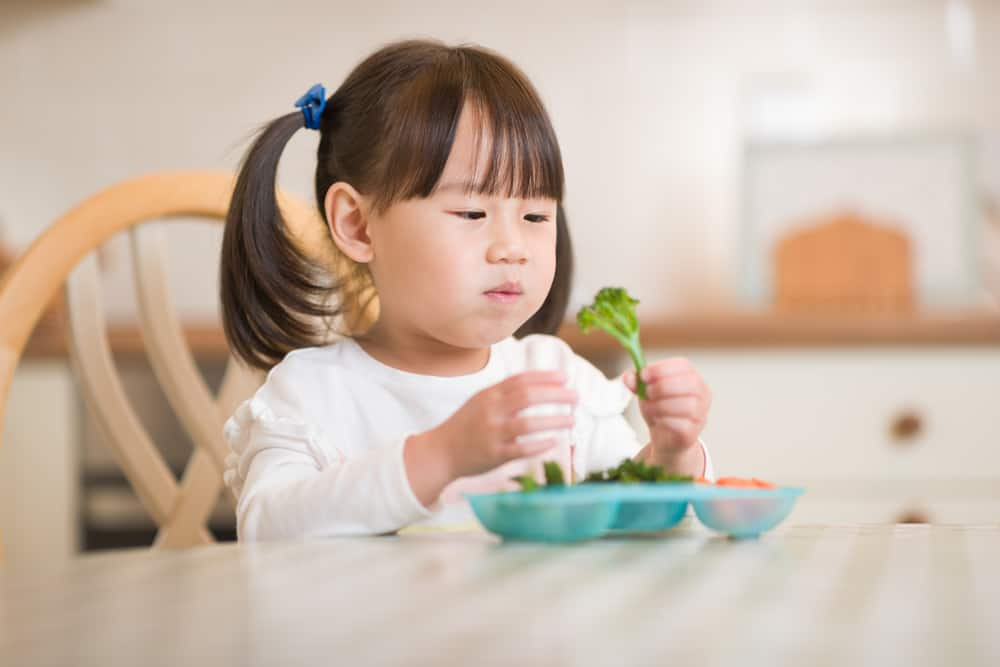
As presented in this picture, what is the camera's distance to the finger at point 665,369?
0.71m

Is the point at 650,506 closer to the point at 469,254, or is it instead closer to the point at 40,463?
the point at 469,254

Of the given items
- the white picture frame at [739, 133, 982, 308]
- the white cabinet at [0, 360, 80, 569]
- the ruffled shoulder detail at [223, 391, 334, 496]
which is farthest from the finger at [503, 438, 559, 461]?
the white picture frame at [739, 133, 982, 308]

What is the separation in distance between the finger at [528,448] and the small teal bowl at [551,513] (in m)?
0.05

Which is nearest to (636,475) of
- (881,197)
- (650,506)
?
(650,506)

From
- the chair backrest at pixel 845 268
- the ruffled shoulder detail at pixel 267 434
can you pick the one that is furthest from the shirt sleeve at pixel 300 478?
the chair backrest at pixel 845 268

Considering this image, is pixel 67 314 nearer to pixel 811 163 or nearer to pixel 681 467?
pixel 681 467

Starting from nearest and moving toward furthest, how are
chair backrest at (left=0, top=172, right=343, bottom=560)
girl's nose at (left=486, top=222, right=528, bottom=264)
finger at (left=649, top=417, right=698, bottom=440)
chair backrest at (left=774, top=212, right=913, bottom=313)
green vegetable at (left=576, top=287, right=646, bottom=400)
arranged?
green vegetable at (left=576, top=287, right=646, bottom=400)
finger at (left=649, top=417, right=698, bottom=440)
girl's nose at (left=486, top=222, right=528, bottom=264)
chair backrest at (left=0, top=172, right=343, bottom=560)
chair backrest at (left=774, top=212, right=913, bottom=313)

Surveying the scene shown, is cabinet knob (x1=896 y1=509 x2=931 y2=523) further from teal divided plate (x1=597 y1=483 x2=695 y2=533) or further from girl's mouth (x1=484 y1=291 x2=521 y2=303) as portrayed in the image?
teal divided plate (x1=597 y1=483 x2=695 y2=533)

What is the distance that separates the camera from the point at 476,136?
869 mm

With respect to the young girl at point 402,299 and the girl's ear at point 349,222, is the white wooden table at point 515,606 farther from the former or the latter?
the girl's ear at point 349,222

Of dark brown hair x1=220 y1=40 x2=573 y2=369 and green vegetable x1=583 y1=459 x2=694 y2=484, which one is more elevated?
dark brown hair x1=220 y1=40 x2=573 y2=369

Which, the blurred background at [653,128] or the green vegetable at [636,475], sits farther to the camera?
the blurred background at [653,128]

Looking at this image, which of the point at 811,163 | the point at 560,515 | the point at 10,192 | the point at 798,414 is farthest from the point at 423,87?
the point at 10,192

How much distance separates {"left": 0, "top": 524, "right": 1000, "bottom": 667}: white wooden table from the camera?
29 cm
